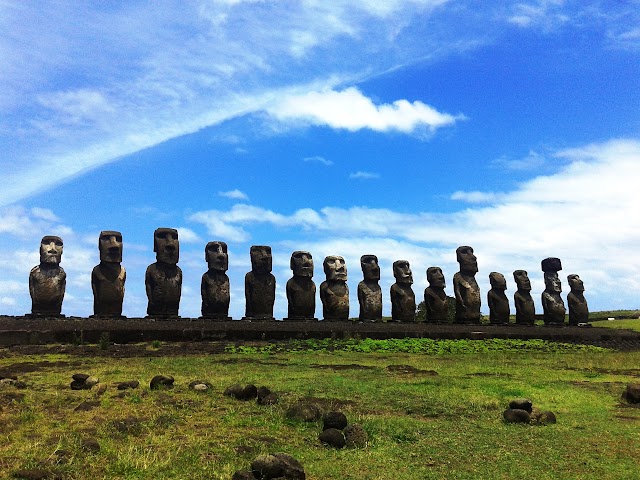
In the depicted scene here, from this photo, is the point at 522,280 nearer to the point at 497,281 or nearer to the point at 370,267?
the point at 497,281

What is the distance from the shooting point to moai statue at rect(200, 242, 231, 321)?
21.5 meters

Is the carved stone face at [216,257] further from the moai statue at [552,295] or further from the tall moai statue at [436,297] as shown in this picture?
the moai statue at [552,295]

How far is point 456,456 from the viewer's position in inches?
219

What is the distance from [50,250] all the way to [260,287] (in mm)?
7295

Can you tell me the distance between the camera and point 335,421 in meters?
6.18

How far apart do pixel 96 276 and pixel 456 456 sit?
16987mm

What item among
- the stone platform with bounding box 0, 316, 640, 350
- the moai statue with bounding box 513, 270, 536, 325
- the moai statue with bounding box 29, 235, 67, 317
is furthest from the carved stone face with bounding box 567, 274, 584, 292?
the moai statue with bounding box 29, 235, 67, 317

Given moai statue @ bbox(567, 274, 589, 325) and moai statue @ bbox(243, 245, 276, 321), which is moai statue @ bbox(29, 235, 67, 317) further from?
moai statue @ bbox(567, 274, 589, 325)

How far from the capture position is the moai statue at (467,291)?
25766 mm

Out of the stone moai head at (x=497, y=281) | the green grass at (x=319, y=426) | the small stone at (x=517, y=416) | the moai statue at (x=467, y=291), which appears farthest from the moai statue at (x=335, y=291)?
the small stone at (x=517, y=416)

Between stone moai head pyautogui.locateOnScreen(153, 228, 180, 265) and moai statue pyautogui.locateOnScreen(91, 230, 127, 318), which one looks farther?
stone moai head pyautogui.locateOnScreen(153, 228, 180, 265)

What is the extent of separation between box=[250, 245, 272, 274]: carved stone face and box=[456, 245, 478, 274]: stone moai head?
9.15 m

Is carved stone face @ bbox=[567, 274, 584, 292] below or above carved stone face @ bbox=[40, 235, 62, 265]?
below

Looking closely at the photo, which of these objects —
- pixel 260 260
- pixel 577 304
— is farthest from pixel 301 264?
pixel 577 304
